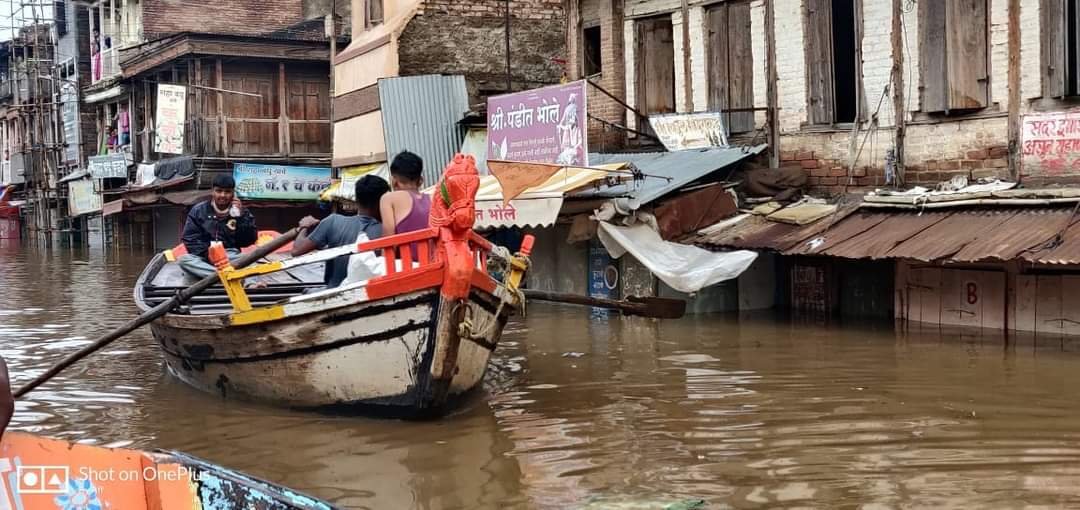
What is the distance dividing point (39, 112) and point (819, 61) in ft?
108

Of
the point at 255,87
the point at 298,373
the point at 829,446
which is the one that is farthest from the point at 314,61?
the point at 829,446

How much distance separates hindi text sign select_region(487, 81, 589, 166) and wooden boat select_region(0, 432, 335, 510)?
1021 cm

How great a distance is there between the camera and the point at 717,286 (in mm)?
15023

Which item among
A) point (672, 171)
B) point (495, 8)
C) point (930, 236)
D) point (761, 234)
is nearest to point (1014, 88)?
point (930, 236)

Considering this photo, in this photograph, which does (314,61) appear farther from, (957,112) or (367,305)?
(367,305)

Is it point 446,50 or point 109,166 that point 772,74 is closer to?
point 446,50

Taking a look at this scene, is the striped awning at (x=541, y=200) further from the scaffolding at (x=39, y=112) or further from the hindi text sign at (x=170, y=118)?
the scaffolding at (x=39, y=112)

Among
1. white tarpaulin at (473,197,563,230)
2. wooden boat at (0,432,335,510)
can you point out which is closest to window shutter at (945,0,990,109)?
white tarpaulin at (473,197,563,230)

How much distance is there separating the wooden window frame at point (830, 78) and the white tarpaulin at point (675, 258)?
2183 millimetres

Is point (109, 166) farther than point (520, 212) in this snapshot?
Yes

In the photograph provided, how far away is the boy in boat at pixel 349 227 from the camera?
352 inches

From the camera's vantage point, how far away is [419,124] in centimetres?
1967

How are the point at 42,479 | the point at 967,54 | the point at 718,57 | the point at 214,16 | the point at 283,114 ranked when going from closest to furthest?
the point at 42,479 → the point at 967,54 → the point at 718,57 → the point at 283,114 → the point at 214,16

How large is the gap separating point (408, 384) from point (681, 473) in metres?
2.26
